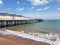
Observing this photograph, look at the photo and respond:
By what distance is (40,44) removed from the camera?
11477 millimetres

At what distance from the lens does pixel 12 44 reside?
11.2m

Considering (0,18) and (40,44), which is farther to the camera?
(0,18)

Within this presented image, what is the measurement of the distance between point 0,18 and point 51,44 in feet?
75.3

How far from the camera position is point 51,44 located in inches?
447

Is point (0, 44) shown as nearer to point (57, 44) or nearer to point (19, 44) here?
point (19, 44)

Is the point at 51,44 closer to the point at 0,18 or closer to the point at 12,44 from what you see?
the point at 12,44

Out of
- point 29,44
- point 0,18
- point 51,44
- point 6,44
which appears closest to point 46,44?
point 51,44

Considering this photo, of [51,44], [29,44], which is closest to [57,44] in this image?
[51,44]

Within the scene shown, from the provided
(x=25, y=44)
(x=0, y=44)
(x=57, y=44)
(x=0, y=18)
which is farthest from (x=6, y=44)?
(x=0, y=18)

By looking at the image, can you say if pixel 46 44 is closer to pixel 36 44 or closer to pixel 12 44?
pixel 36 44

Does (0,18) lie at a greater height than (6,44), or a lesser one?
greater

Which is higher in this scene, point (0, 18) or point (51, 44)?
point (0, 18)

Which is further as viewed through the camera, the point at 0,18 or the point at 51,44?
the point at 0,18

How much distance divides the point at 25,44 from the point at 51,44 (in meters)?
2.28
